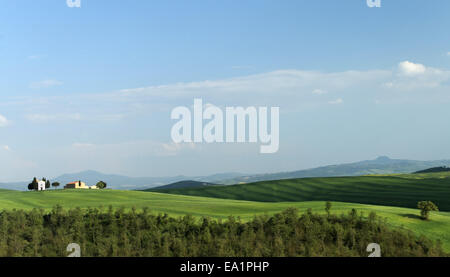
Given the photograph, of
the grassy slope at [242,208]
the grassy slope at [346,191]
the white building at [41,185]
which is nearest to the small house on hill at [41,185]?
the white building at [41,185]

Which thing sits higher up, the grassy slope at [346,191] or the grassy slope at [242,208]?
the grassy slope at [242,208]

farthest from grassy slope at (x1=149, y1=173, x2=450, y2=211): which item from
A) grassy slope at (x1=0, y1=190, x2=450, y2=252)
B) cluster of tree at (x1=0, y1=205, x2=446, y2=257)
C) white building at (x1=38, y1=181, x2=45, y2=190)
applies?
cluster of tree at (x1=0, y1=205, x2=446, y2=257)

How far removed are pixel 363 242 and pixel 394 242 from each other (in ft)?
8.11

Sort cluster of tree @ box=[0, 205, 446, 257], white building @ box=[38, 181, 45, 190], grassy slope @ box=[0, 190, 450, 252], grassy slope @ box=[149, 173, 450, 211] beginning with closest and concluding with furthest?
cluster of tree @ box=[0, 205, 446, 257] → grassy slope @ box=[0, 190, 450, 252] → grassy slope @ box=[149, 173, 450, 211] → white building @ box=[38, 181, 45, 190]

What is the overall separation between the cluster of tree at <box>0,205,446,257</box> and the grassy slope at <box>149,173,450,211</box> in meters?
35.6

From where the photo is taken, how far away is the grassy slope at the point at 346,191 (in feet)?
218

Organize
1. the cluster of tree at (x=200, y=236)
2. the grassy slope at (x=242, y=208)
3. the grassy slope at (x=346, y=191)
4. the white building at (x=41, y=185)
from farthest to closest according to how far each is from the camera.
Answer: the white building at (x=41, y=185) < the grassy slope at (x=346, y=191) < the grassy slope at (x=242, y=208) < the cluster of tree at (x=200, y=236)

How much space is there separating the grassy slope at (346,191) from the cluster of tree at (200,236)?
3557cm

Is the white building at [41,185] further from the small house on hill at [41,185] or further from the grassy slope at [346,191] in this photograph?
the grassy slope at [346,191]

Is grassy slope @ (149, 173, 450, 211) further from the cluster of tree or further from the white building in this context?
the cluster of tree

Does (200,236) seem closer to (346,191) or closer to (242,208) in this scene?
(242,208)

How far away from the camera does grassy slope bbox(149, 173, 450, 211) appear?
218 feet
